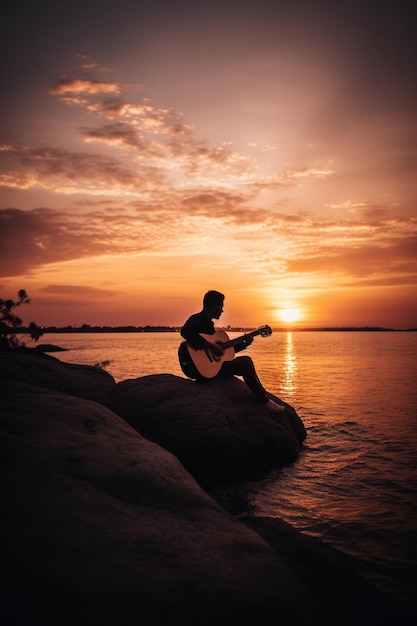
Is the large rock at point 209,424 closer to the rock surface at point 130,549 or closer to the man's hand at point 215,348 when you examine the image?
the man's hand at point 215,348

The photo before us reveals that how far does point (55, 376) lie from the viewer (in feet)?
26.2

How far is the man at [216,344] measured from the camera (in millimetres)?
8266

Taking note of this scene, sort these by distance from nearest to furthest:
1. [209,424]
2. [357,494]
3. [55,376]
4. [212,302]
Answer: [357,494] < [209,424] < [55,376] < [212,302]

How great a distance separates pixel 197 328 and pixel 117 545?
5819mm

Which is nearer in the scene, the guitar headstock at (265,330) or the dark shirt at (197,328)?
the dark shirt at (197,328)

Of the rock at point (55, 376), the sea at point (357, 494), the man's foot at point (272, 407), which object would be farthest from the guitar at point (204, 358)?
the sea at point (357, 494)

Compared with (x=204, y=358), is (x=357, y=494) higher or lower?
lower

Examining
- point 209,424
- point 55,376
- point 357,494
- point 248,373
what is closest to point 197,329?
point 248,373

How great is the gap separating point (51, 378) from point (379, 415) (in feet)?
37.6

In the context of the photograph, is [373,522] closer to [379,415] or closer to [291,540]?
[291,540]

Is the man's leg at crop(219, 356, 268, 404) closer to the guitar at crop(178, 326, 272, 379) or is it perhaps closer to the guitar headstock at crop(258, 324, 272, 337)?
the guitar at crop(178, 326, 272, 379)

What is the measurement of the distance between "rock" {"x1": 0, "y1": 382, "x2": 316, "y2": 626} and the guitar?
4.27 meters

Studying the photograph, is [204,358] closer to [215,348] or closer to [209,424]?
[215,348]

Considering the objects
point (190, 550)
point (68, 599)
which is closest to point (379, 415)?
point (190, 550)
